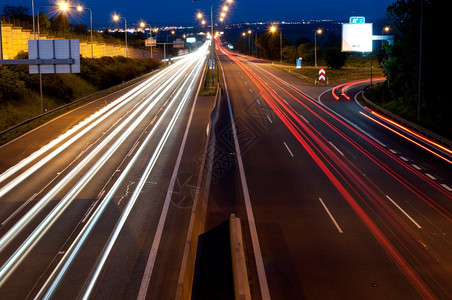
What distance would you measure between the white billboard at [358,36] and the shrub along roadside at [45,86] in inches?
1091

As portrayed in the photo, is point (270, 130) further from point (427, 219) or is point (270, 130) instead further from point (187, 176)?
point (427, 219)

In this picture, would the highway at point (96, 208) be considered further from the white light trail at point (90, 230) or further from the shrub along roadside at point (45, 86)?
the shrub along roadside at point (45, 86)

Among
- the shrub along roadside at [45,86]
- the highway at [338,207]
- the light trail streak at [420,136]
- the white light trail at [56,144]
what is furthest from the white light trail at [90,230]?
the shrub along roadside at [45,86]

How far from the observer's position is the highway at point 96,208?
12125mm

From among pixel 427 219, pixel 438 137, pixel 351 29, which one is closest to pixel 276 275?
pixel 427 219

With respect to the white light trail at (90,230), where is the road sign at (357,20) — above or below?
above

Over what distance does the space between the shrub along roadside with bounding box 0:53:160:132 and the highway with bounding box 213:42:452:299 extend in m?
18.5

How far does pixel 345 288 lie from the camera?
1141cm

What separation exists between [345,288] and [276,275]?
1.68 meters

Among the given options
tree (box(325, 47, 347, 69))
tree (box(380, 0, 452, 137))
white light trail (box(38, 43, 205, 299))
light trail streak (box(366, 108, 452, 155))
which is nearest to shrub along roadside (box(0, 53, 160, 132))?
white light trail (box(38, 43, 205, 299))

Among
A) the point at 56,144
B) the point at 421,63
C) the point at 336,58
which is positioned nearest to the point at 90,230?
the point at 56,144

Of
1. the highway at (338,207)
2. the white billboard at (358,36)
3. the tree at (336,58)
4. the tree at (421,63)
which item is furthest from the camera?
the tree at (336,58)

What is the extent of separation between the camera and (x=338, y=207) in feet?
58.1

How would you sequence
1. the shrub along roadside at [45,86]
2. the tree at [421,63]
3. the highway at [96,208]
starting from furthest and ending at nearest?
the shrub along roadside at [45,86] < the tree at [421,63] < the highway at [96,208]
